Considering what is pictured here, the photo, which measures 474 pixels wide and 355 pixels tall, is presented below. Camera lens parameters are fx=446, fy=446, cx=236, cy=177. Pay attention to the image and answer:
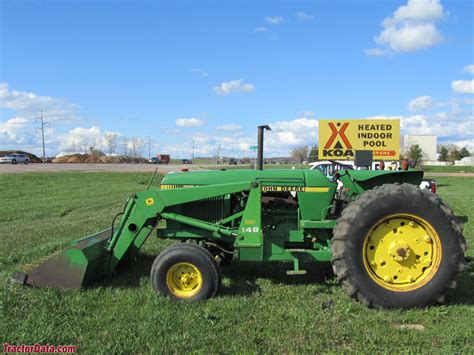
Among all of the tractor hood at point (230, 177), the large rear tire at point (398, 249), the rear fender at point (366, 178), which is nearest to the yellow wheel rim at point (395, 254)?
the large rear tire at point (398, 249)

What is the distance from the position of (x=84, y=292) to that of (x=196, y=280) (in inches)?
46.6

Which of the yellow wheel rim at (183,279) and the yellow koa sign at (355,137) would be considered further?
the yellow koa sign at (355,137)

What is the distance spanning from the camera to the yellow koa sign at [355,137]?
21406mm

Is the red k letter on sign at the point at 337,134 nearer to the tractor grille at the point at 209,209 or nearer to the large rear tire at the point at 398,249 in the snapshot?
the tractor grille at the point at 209,209

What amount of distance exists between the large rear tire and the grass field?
200 millimetres

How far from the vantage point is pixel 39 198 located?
16531 mm

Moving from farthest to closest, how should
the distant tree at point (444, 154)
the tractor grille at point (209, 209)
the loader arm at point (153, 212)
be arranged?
the distant tree at point (444, 154) → the tractor grille at point (209, 209) → the loader arm at point (153, 212)

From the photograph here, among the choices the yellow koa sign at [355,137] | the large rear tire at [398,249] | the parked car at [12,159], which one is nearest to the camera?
the large rear tire at [398,249]

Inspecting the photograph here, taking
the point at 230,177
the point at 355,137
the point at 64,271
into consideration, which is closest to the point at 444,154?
the point at 355,137

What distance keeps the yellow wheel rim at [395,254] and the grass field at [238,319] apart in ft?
1.05

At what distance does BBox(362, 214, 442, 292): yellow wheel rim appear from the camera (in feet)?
14.7

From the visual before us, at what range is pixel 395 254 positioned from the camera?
4.47 m

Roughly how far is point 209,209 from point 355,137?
17569 mm

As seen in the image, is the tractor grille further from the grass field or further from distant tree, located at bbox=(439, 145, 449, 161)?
distant tree, located at bbox=(439, 145, 449, 161)
